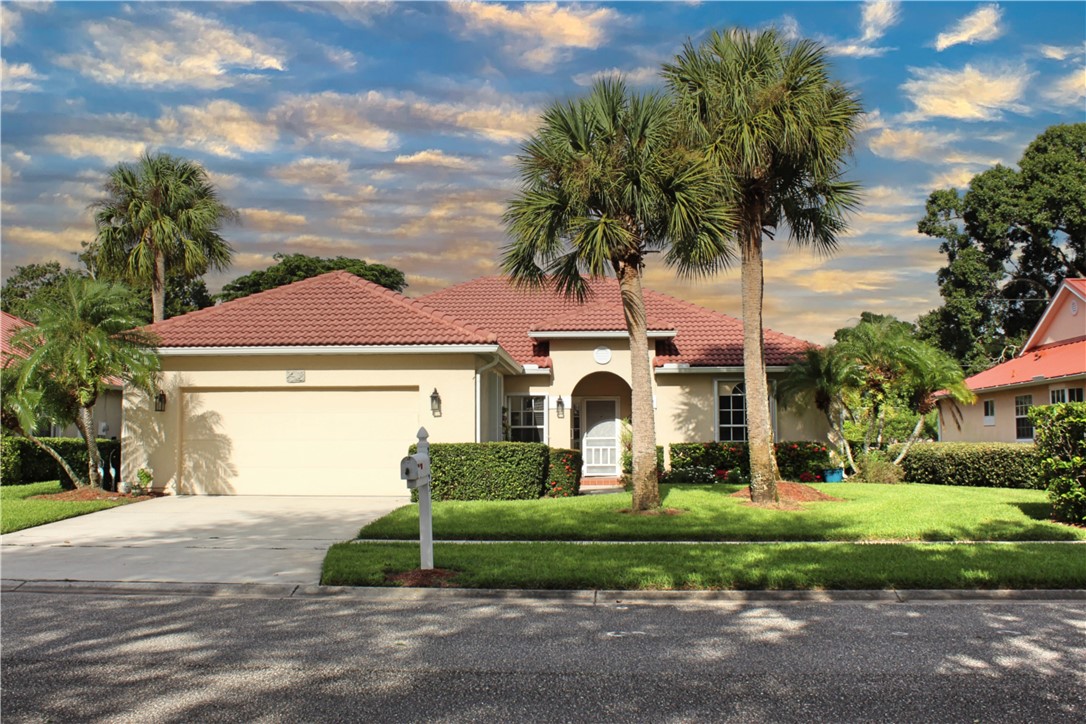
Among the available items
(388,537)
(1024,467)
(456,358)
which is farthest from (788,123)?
(1024,467)

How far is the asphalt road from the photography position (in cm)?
491

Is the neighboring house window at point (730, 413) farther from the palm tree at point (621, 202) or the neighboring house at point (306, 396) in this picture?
the palm tree at point (621, 202)

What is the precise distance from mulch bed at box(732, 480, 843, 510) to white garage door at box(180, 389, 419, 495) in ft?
22.3

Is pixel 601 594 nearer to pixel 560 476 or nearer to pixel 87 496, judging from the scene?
pixel 560 476

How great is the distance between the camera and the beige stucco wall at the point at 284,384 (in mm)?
17812

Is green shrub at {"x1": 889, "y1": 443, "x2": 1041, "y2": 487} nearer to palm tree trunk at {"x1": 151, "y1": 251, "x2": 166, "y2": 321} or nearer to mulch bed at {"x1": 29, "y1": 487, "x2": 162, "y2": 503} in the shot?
mulch bed at {"x1": 29, "y1": 487, "x2": 162, "y2": 503}

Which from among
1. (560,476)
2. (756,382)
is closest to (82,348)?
(560,476)

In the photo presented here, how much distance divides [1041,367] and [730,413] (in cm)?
1151

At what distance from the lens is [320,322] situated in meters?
18.6

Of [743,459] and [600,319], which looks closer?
[743,459]

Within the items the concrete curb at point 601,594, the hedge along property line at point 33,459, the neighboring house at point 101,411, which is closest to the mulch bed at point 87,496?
the hedge along property line at point 33,459

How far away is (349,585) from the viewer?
8.53 meters

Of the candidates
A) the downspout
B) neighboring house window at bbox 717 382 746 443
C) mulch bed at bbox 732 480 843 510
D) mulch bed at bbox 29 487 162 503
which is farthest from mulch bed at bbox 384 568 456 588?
neighboring house window at bbox 717 382 746 443

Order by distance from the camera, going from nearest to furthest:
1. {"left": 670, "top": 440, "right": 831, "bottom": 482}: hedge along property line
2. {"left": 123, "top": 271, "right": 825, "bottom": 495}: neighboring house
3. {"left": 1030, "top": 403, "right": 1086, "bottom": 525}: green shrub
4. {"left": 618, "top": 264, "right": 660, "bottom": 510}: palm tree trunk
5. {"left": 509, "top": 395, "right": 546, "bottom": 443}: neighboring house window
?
1. {"left": 1030, "top": 403, "right": 1086, "bottom": 525}: green shrub
2. {"left": 618, "top": 264, "right": 660, "bottom": 510}: palm tree trunk
3. {"left": 123, "top": 271, "right": 825, "bottom": 495}: neighboring house
4. {"left": 670, "top": 440, "right": 831, "bottom": 482}: hedge along property line
5. {"left": 509, "top": 395, "right": 546, "bottom": 443}: neighboring house window
